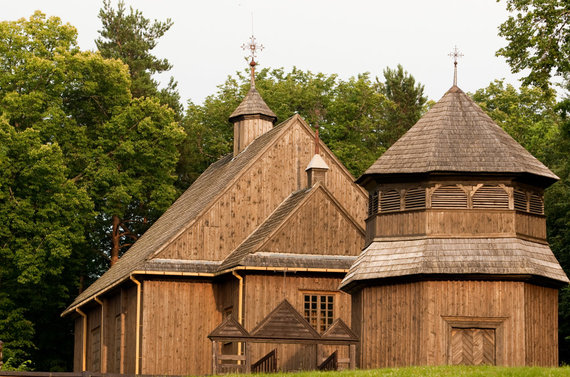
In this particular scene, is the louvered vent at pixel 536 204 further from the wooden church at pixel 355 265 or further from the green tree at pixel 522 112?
the green tree at pixel 522 112

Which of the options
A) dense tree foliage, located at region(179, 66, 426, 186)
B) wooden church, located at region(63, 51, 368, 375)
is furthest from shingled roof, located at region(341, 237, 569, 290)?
dense tree foliage, located at region(179, 66, 426, 186)

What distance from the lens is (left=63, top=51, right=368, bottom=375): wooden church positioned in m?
34.6

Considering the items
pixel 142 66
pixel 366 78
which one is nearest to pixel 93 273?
pixel 142 66

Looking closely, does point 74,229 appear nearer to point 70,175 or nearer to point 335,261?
point 70,175

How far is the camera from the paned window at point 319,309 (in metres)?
35.0

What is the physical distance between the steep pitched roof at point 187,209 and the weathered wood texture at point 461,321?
9124 mm

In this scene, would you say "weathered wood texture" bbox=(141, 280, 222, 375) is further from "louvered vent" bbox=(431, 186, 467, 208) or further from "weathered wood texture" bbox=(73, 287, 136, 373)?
"louvered vent" bbox=(431, 186, 467, 208)

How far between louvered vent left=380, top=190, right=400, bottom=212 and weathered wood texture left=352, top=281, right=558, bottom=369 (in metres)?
2.37

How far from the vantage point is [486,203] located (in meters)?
30.5

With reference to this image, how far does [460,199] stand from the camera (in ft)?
100

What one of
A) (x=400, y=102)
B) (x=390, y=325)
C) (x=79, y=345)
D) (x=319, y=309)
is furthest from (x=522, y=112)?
(x=390, y=325)

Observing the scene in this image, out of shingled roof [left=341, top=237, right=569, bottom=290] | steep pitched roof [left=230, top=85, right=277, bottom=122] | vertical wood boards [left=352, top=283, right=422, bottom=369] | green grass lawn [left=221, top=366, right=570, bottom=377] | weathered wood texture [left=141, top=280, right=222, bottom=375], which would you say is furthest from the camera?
steep pitched roof [left=230, top=85, right=277, bottom=122]

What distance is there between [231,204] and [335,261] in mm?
4286

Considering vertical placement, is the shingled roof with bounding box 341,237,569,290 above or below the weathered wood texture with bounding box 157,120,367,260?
below
